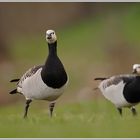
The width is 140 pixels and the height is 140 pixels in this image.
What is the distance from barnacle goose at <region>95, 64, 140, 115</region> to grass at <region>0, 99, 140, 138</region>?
44 millimetres

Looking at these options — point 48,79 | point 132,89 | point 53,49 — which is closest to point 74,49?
point 53,49

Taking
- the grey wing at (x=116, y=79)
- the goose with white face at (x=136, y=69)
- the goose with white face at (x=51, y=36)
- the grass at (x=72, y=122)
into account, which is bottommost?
the grass at (x=72, y=122)

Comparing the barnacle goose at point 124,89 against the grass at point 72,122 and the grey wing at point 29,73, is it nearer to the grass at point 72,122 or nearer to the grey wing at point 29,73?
the grass at point 72,122

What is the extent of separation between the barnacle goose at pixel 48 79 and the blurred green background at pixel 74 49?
0.14 ft

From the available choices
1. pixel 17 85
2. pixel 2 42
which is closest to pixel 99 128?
pixel 17 85

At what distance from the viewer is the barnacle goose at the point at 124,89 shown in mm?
2586

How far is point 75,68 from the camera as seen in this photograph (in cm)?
269

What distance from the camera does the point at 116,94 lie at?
2.61 meters

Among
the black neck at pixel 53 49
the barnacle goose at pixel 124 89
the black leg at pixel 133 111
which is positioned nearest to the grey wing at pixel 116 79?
the barnacle goose at pixel 124 89

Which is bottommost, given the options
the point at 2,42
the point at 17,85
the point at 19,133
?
the point at 19,133

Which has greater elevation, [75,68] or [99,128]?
[75,68]

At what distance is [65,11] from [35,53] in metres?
0.24

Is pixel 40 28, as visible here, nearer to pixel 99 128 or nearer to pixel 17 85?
pixel 17 85

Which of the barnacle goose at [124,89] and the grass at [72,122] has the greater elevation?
the barnacle goose at [124,89]
